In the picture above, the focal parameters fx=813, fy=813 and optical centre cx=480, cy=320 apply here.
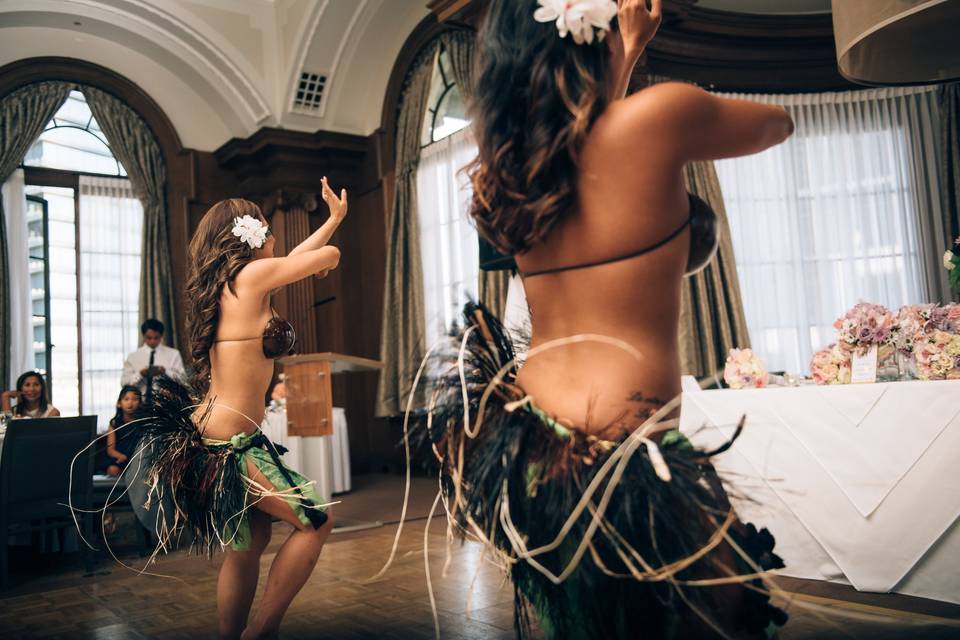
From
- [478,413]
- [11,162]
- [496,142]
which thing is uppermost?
[11,162]

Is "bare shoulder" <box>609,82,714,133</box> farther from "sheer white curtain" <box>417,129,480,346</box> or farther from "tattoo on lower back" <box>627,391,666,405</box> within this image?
"sheer white curtain" <box>417,129,480,346</box>

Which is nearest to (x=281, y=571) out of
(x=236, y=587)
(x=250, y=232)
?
(x=236, y=587)

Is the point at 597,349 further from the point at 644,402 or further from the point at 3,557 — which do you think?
the point at 3,557

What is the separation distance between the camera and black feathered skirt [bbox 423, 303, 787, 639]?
1118mm

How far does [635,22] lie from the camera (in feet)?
4.50

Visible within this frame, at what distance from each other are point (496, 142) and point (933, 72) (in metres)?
1.29

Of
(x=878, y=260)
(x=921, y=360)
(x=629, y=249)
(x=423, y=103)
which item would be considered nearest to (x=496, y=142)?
(x=629, y=249)

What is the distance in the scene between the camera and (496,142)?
1.29 metres

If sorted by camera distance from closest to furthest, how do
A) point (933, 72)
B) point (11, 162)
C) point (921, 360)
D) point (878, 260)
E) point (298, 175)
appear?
point (933, 72)
point (921, 360)
point (878, 260)
point (11, 162)
point (298, 175)

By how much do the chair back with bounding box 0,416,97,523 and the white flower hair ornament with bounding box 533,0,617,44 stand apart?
368cm

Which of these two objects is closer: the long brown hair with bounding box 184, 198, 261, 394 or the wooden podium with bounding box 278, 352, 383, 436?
the long brown hair with bounding box 184, 198, 261, 394

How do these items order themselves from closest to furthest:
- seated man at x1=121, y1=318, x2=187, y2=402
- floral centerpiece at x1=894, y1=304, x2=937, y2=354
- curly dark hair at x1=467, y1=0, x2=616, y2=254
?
curly dark hair at x1=467, y1=0, x2=616, y2=254 < floral centerpiece at x1=894, y1=304, x2=937, y2=354 < seated man at x1=121, y1=318, x2=187, y2=402

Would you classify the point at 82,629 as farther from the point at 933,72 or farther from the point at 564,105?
the point at 933,72

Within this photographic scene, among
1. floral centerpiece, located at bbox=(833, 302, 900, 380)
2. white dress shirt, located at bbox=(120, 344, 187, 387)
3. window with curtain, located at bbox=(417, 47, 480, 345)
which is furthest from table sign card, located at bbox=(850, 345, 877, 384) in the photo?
white dress shirt, located at bbox=(120, 344, 187, 387)
